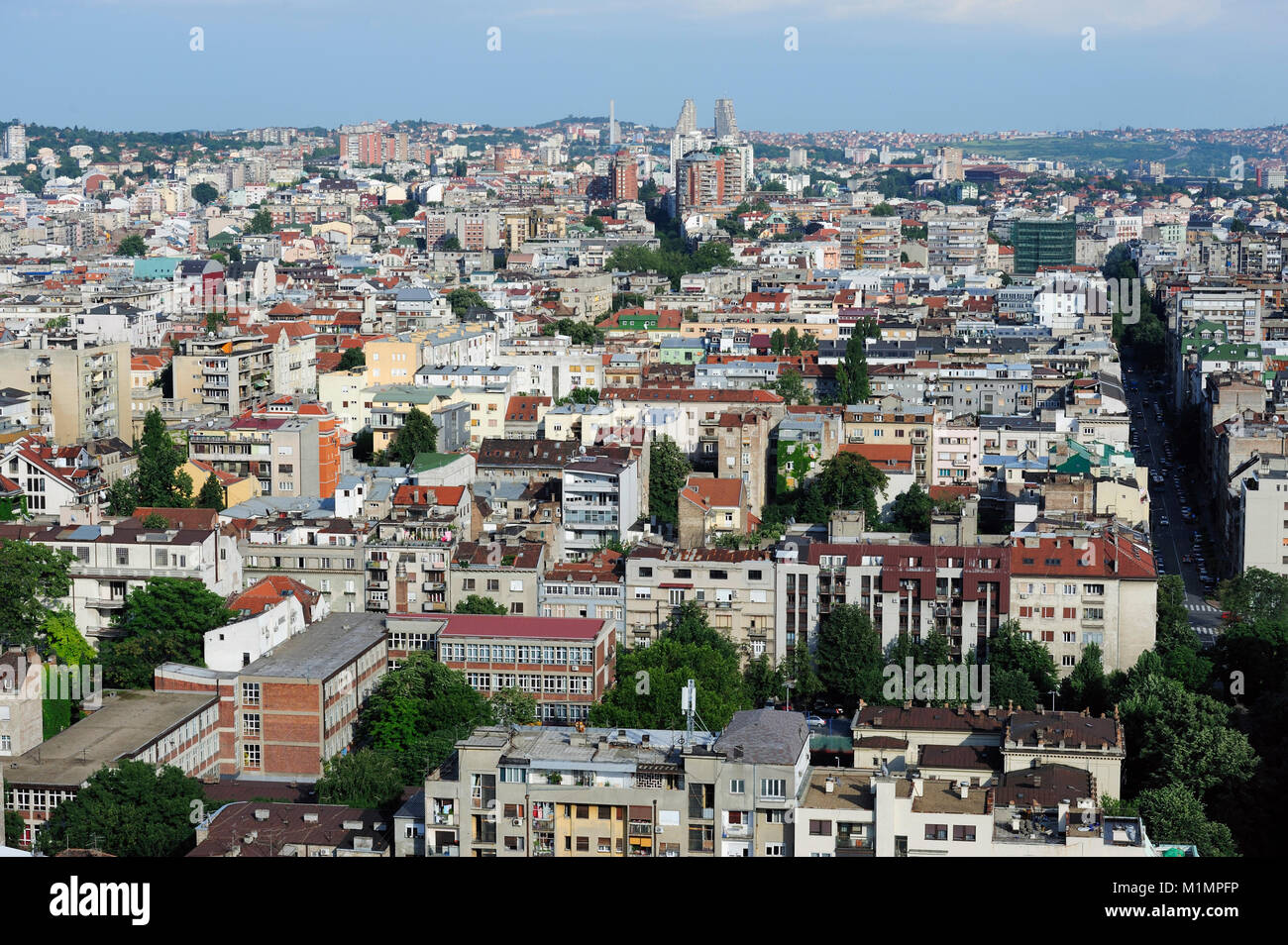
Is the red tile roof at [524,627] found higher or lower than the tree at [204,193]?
lower

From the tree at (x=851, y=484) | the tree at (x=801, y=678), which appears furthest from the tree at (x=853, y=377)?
the tree at (x=801, y=678)

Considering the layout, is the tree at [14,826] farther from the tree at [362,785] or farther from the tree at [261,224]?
the tree at [261,224]

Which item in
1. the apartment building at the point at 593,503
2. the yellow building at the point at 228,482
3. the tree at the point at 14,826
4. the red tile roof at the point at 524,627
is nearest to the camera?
the tree at the point at 14,826

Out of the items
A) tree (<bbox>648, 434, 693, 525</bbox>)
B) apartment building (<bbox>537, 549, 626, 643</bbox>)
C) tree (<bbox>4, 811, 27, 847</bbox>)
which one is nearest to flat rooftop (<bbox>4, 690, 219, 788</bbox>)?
tree (<bbox>4, 811, 27, 847</bbox>)

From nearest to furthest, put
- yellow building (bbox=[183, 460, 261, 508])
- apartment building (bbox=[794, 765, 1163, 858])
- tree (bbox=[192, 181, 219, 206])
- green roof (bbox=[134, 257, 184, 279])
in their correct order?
apartment building (bbox=[794, 765, 1163, 858]), yellow building (bbox=[183, 460, 261, 508]), green roof (bbox=[134, 257, 184, 279]), tree (bbox=[192, 181, 219, 206])

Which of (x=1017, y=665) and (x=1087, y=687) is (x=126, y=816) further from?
(x=1087, y=687)

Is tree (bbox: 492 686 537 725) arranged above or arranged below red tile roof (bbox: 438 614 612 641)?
below

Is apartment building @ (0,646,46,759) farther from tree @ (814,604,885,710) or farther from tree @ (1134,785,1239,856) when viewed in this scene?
tree @ (1134,785,1239,856)
